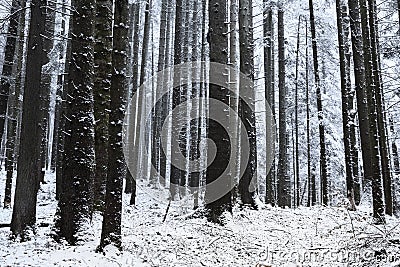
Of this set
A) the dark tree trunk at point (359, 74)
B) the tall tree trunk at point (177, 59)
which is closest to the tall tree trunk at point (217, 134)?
the dark tree trunk at point (359, 74)

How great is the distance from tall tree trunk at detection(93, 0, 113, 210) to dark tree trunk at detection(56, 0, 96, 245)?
37 cm

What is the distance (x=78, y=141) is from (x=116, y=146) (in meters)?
1.04

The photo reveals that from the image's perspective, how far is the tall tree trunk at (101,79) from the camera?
9805 mm

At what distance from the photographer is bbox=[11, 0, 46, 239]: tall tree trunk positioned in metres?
9.10

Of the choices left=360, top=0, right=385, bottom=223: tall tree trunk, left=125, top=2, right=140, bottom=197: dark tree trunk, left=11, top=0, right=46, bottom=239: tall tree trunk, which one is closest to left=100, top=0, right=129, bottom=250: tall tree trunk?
left=11, top=0, right=46, bottom=239: tall tree trunk

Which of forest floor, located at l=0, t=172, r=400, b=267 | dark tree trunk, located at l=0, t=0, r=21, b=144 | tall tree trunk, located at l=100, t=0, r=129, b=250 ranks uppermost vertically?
dark tree trunk, located at l=0, t=0, r=21, b=144

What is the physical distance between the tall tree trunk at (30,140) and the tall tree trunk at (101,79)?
1309mm

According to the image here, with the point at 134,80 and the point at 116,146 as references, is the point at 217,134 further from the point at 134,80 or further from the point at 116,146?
the point at 134,80

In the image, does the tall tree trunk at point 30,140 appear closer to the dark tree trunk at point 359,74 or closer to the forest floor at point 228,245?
the forest floor at point 228,245

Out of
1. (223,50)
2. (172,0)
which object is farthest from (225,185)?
(172,0)

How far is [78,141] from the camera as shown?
8.80 metres

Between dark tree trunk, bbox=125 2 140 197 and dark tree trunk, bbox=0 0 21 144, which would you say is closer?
dark tree trunk, bbox=0 0 21 144

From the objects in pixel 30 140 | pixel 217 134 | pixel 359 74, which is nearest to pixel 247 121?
pixel 217 134

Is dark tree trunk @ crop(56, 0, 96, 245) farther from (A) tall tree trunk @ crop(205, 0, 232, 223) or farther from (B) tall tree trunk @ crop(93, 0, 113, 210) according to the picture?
(A) tall tree trunk @ crop(205, 0, 232, 223)
